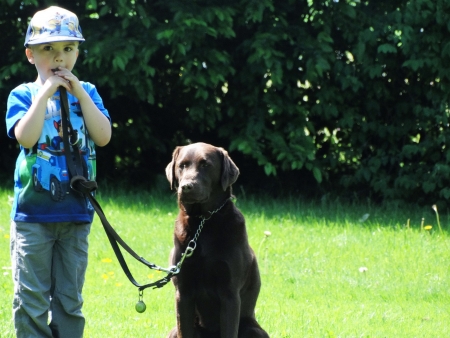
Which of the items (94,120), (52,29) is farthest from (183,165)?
(52,29)

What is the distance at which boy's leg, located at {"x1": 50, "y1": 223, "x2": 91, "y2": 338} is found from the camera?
370cm

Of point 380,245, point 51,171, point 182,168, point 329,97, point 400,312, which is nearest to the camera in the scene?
A: point 51,171

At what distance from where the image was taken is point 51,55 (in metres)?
3.56

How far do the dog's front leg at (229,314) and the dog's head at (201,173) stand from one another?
527 mm

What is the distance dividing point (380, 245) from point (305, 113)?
2635 millimetres

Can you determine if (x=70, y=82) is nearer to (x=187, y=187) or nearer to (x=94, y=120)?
(x=94, y=120)

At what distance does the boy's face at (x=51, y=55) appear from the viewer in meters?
3.55

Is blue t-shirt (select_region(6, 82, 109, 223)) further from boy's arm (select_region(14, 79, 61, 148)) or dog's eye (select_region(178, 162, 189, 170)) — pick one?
dog's eye (select_region(178, 162, 189, 170))

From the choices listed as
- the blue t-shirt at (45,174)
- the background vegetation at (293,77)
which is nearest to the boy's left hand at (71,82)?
the blue t-shirt at (45,174)

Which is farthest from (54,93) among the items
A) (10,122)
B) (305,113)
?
(305,113)

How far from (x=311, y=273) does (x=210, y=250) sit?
2.30 metres

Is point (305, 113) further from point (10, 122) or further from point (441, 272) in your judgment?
point (10, 122)

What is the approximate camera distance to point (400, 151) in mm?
9086

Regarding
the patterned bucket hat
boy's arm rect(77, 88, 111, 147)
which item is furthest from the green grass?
the patterned bucket hat
